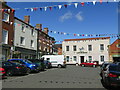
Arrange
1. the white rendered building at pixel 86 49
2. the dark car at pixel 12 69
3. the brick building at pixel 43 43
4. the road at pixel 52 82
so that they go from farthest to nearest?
the white rendered building at pixel 86 49, the brick building at pixel 43 43, the dark car at pixel 12 69, the road at pixel 52 82

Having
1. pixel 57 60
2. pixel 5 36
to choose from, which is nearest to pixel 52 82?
pixel 5 36

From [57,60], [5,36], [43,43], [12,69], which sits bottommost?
[12,69]

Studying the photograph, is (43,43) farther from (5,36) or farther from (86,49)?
(5,36)

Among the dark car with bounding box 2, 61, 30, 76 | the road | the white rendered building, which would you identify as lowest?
the road

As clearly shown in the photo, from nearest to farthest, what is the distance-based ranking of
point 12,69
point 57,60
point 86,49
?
point 12,69
point 57,60
point 86,49

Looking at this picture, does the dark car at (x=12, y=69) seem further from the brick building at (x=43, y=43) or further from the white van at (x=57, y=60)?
the brick building at (x=43, y=43)

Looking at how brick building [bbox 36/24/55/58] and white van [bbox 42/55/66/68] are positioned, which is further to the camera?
brick building [bbox 36/24/55/58]

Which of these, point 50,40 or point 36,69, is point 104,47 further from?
point 36,69

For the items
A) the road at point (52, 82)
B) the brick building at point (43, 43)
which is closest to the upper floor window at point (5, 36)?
the brick building at point (43, 43)

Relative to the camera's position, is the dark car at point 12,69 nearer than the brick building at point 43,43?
Yes

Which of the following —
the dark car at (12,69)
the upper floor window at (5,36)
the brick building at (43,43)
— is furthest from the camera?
the brick building at (43,43)

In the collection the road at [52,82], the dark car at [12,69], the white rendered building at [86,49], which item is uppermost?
the white rendered building at [86,49]

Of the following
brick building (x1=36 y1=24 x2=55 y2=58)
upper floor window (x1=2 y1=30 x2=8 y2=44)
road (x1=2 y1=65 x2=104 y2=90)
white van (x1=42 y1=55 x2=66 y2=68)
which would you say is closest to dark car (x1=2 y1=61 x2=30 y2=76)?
road (x1=2 y1=65 x2=104 y2=90)

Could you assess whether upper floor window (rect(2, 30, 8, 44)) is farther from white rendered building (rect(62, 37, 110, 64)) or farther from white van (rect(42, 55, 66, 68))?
white rendered building (rect(62, 37, 110, 64))
